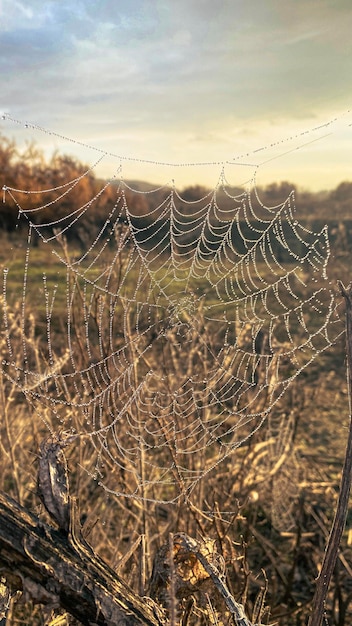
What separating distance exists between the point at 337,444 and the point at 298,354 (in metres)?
3.62

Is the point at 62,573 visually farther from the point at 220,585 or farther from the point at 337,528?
the point at 337,528

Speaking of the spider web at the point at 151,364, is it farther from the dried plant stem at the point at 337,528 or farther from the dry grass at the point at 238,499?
the dried plant stem at the point at 337,528

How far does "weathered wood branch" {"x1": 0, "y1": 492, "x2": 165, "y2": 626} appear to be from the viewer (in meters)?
1.14

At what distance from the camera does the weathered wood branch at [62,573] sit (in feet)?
3.74

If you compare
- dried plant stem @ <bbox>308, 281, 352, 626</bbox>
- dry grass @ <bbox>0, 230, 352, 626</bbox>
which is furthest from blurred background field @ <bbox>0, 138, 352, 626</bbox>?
dried plant stem @ <bbox>308, 281, 352, 626</bbox>

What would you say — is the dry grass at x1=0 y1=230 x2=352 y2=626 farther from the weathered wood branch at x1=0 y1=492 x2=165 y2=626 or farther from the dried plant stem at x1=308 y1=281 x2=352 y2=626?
the weathered wood branch at x1=0 y1=492 x2=165 y2=626

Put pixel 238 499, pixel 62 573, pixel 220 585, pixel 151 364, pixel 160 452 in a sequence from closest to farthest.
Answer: pixel 62 573, pixel 220 585, pixel 238 499, pixel 151 364, pixel 160 452

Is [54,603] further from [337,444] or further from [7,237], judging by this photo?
[7,237]

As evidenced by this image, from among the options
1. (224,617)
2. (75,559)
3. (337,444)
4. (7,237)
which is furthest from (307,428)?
(7,237)

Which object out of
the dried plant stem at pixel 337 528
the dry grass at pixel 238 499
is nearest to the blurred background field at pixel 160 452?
the dry grass at pixel 238 499

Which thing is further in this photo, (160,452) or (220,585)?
(160,452)

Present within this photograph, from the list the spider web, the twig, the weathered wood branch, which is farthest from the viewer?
the spider web

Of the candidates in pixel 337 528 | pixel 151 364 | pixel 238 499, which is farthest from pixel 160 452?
pixel 337 528

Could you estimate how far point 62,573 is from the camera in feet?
3.87
